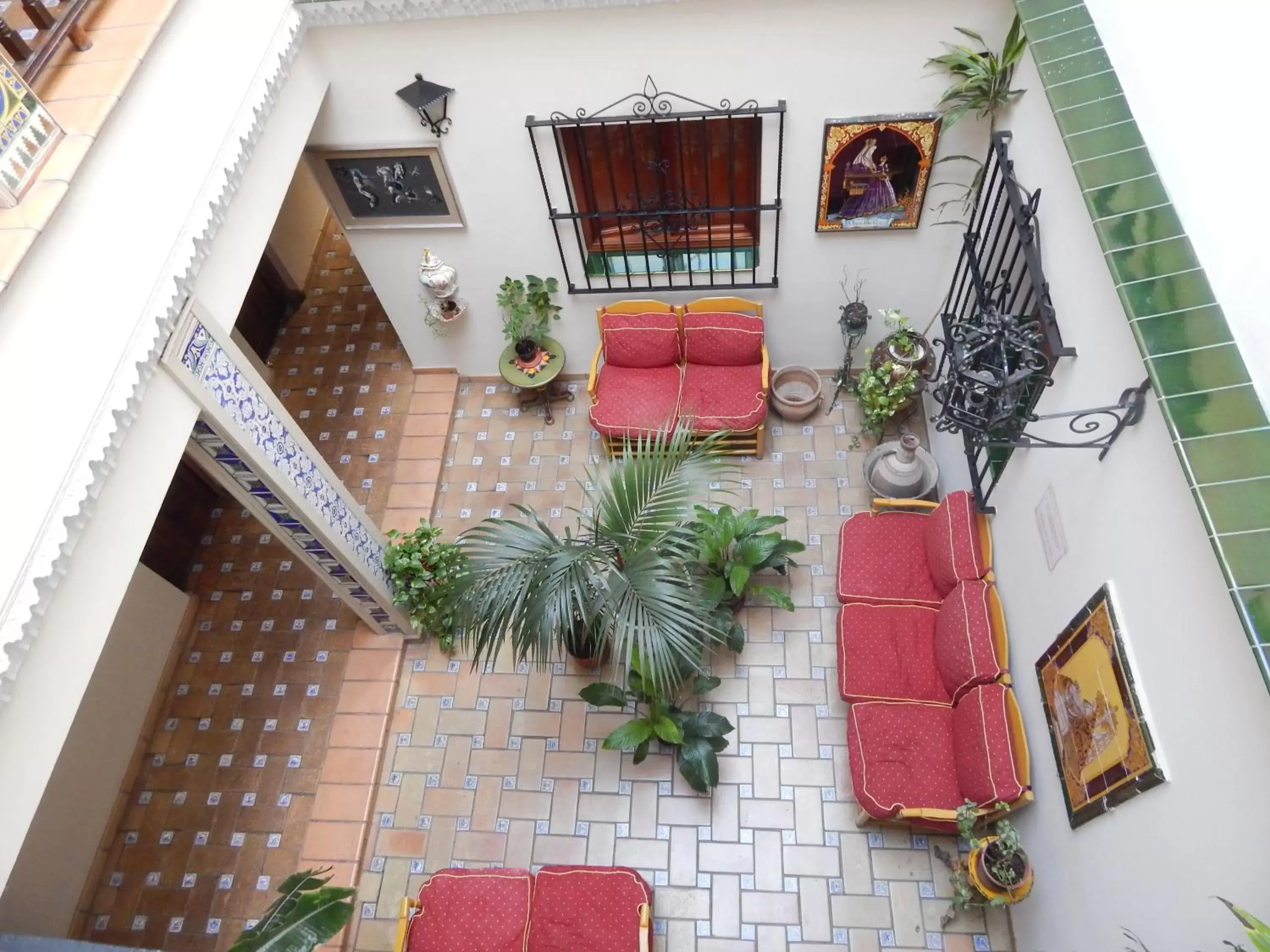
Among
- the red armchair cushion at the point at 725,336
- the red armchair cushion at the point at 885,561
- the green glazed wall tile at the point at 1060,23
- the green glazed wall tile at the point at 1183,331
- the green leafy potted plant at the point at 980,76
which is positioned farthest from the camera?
the red armchair cushion at the point at 725,336

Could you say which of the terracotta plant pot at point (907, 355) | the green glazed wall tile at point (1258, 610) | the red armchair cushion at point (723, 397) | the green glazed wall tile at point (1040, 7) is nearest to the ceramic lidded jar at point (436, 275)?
the red armchair cushion at point (723, 397)

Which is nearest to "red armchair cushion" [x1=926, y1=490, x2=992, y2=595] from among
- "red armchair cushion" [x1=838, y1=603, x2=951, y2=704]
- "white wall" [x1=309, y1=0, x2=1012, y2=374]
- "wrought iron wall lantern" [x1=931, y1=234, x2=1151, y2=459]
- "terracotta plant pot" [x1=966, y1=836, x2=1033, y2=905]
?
"red armchair cushion" [x1=838, y1=603, x2=951, y2=704]

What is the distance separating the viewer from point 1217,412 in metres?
2.32

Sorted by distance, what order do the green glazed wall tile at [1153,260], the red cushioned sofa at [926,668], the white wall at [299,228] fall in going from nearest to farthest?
1. the green glazed wall tile at [1153,260]
2. the red cushioned sofa at [926,668]
3. the white wall at [299,228]

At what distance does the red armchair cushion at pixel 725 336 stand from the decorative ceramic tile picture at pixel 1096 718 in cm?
270

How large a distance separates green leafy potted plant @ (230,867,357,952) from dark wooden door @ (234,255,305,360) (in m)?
4.84

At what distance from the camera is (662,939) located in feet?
13.7

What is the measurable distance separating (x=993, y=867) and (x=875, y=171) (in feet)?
12.2

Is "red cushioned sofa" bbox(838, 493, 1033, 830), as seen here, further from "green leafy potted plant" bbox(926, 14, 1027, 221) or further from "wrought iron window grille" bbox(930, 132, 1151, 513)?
"green leafy potted plant" bbox(926, 14, 1027, 221)

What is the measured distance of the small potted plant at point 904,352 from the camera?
16.7 ft

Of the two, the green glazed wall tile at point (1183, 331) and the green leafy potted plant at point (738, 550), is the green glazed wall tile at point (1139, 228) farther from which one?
the green leafy potted plant at point (738, 550)

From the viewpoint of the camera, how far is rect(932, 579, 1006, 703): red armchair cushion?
3953mm

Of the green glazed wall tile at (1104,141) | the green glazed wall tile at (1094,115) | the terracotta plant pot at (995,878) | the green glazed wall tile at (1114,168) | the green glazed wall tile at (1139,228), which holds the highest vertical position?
the green glazed wall tile at (1094,115)

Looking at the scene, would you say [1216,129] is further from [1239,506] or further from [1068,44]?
[1239,506]
